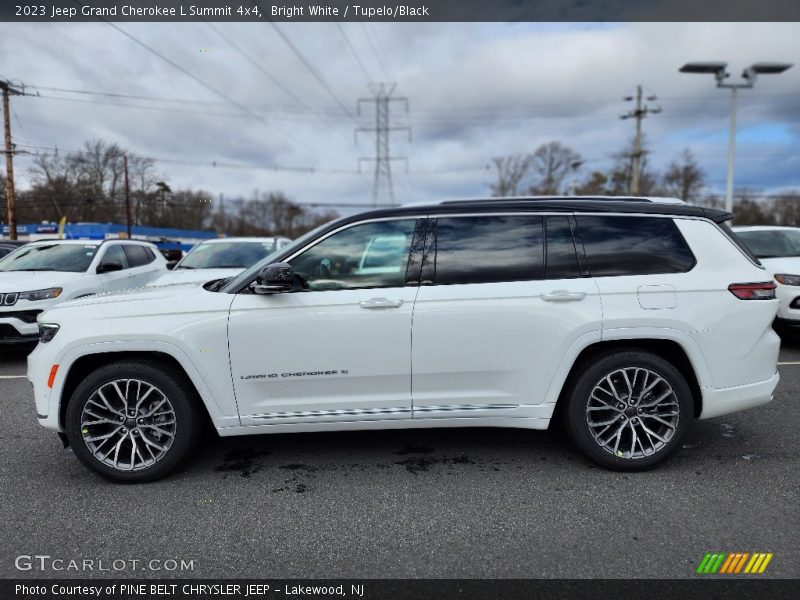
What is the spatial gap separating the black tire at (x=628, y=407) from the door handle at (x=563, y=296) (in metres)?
0.46

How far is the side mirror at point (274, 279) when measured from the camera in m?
3.25

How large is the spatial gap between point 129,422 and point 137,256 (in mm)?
7056

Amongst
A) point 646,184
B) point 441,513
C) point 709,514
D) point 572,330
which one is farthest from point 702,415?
point 646,184

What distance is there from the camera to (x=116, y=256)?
8.73m

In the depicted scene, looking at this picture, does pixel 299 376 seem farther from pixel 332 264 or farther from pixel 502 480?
pixel 502 480

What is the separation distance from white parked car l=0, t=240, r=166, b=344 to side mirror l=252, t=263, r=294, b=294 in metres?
5.30

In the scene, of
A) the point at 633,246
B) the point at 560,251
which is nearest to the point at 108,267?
the point at 560,251

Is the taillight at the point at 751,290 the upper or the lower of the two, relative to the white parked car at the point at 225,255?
lower

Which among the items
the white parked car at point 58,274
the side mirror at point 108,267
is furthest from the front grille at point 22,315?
the side mirror at point 108,267

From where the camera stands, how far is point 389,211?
3625mm

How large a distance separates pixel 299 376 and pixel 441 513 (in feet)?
4.07
